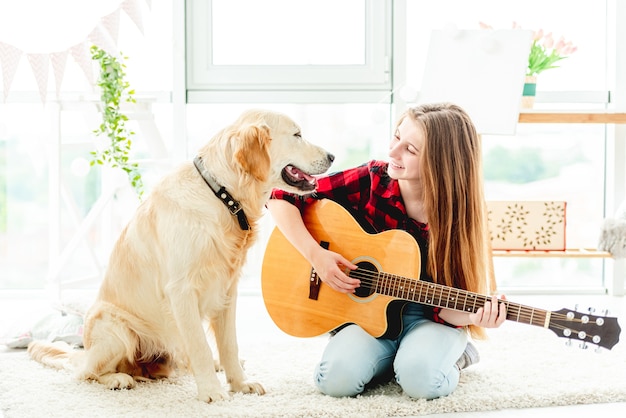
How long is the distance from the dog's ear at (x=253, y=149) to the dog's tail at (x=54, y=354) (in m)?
0.81

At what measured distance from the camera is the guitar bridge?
2160 mm

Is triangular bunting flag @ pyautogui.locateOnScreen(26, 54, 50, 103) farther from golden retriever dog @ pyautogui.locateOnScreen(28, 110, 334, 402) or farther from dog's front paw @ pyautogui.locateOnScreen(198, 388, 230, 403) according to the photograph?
dog's front paw @ pyautogui.locateOnScreen(198, 388, 230, 403)

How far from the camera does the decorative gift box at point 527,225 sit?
3.50 m

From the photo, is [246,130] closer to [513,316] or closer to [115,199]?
[513,316]

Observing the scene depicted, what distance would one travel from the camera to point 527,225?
3504 millimetres

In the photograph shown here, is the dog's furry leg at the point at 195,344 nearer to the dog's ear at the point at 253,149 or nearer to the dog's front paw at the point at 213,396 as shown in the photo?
the dog's front paw at the point at 213,396

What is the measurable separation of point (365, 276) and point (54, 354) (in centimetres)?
104

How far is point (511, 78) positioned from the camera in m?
3.15

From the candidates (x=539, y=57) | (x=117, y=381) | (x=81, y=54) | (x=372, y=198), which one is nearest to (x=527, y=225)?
(x=539, y=57)

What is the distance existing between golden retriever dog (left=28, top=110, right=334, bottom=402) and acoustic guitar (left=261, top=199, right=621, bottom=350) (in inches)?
7.4

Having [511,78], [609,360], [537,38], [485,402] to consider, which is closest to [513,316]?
[485,402]

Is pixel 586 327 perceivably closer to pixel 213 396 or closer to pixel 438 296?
pixel 438 296

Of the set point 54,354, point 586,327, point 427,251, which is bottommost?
point 54,354

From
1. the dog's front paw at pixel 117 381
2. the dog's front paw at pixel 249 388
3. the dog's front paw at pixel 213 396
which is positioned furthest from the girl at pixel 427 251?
the dog's front paw at pixel 117 381
